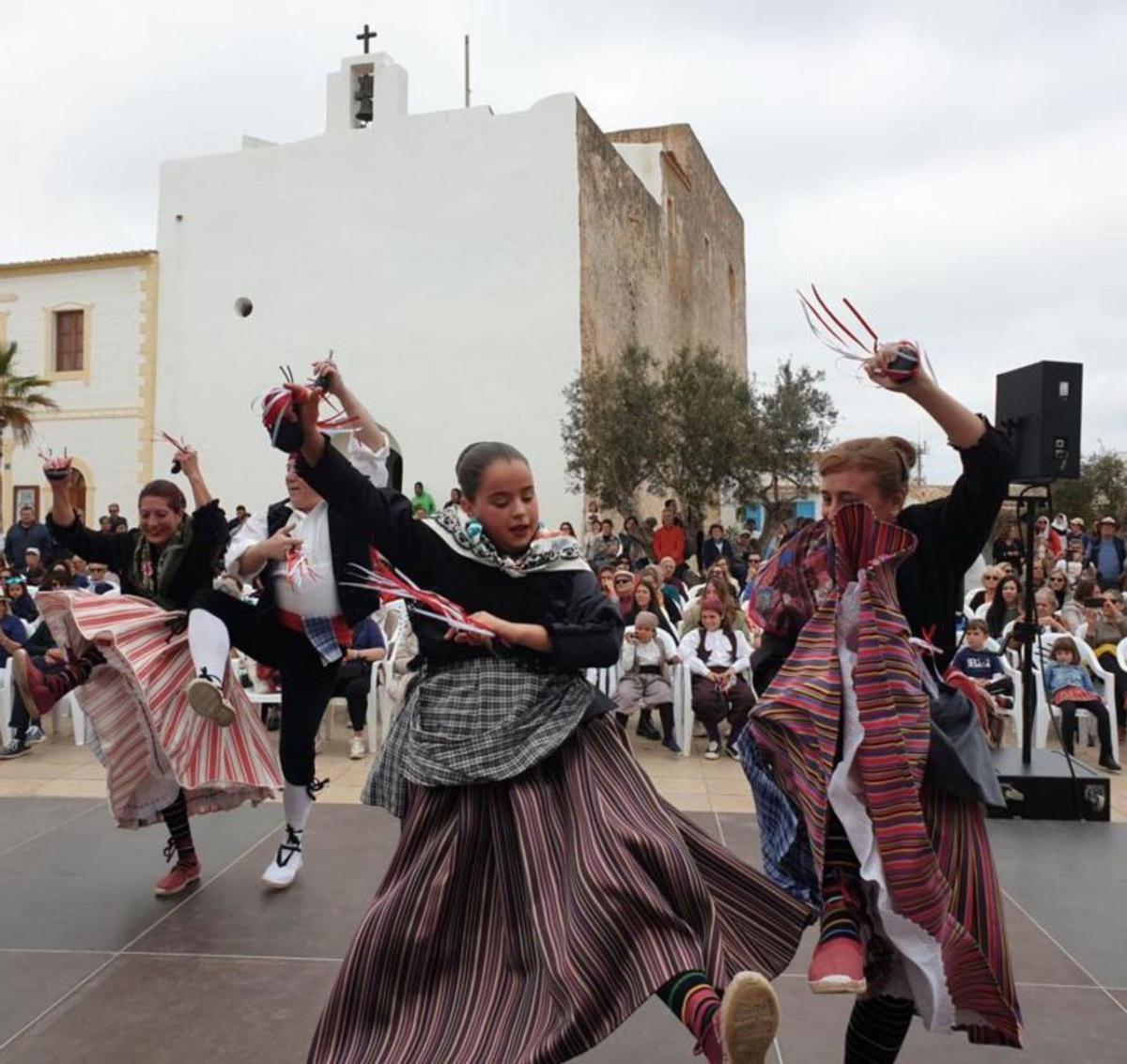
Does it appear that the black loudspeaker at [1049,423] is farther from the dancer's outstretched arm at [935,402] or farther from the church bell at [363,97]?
the church bell at [363,97]

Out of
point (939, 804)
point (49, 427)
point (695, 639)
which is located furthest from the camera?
point (49, 427)

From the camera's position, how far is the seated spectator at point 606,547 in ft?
41.8

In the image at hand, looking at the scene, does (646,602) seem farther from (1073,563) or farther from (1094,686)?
(1073,563)

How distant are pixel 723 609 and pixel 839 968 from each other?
586 centimetres

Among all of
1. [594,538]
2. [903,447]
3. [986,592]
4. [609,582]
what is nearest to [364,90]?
[594,538]

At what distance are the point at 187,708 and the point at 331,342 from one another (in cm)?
1741

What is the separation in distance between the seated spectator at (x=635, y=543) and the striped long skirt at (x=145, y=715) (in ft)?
31.6

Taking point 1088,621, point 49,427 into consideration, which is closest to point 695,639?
point 1088,621

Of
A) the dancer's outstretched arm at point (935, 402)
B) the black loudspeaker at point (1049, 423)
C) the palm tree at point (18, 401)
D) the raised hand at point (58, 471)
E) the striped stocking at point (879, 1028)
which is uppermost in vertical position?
the palm tree at point (18, 401)

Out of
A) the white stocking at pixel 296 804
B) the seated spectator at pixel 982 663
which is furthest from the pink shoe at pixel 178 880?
the seated spectator at pixel 982 663

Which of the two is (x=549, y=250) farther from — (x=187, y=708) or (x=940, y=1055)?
(x=940, y=1055)

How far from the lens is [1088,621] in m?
8.54

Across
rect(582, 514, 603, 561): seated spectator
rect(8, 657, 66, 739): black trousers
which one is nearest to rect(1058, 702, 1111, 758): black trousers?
rect(8, 657, 66, 739): black trousers

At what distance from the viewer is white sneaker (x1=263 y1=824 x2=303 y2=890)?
13.3ft
